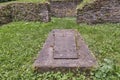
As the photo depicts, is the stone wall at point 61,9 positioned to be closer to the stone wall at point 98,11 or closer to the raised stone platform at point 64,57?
the stone wall at point 98,11

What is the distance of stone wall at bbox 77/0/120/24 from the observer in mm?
10070

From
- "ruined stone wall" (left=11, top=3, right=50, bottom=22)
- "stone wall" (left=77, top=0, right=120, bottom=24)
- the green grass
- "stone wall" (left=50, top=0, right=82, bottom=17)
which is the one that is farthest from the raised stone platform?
"stone wall" (left=50, top=0, right=82, bottom=17)

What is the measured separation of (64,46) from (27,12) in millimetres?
4973

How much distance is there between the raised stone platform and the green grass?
13 cm

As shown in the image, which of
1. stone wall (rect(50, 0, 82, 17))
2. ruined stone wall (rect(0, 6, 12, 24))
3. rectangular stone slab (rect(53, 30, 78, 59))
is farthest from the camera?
stone wall (rect(50, 0, 82, 17))

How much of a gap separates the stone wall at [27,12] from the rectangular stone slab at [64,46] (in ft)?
11.7

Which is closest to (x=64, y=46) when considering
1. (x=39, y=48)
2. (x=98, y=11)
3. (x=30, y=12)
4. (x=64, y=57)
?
(x=64, y=57)

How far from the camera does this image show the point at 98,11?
33.1 feet

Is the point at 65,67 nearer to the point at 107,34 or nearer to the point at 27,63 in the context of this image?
the point at 27,63

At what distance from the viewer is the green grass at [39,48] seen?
482cm

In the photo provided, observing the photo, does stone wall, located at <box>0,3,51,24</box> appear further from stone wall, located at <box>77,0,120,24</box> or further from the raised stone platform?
the raised stone platform

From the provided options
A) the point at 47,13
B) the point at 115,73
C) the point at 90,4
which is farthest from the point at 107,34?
the point at 115,73

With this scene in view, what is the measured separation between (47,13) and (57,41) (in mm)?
4274

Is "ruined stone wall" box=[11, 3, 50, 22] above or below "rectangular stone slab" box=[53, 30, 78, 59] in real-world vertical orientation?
above
